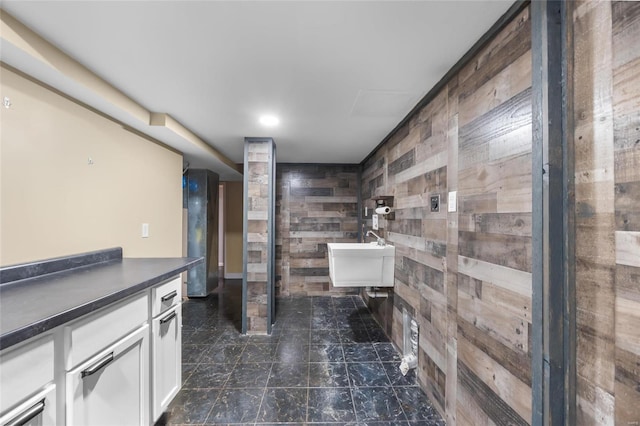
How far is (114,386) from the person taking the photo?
1015mm

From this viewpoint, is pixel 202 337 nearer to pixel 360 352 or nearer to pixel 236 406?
pixel 236 406

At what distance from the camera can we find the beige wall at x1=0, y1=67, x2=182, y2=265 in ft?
4.07

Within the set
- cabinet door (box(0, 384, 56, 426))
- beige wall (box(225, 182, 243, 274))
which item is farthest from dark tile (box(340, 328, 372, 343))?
beige wall (box(225, 182, 243, 274))

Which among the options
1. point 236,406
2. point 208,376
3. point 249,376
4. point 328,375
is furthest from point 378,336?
point 208,376

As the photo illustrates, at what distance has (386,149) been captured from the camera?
267 centimetres

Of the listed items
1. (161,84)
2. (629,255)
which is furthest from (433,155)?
(161,84)

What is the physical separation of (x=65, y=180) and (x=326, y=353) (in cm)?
237

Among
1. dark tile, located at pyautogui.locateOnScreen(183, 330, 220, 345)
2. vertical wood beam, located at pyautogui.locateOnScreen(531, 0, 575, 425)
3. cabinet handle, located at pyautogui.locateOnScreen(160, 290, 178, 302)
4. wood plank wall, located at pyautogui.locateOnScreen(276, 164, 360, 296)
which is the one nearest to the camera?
vertical wood beam, located at pyautogui.locateOnScreen(531, 0, 575, 425)

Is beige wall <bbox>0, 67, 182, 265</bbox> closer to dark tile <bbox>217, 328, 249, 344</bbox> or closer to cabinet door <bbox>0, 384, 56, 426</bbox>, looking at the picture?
cabinet door <bbox>0, 384, 56, 426</bbox>

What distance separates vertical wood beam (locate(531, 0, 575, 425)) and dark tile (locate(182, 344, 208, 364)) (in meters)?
2.35

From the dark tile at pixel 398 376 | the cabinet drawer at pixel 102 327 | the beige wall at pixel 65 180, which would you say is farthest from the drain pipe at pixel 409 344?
the beige wall at pixel 65 180

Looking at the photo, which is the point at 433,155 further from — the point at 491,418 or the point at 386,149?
the point at 491,418

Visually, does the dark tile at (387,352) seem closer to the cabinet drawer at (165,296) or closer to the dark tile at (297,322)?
the dark tile at (297,322)

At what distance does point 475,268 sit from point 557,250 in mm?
430
